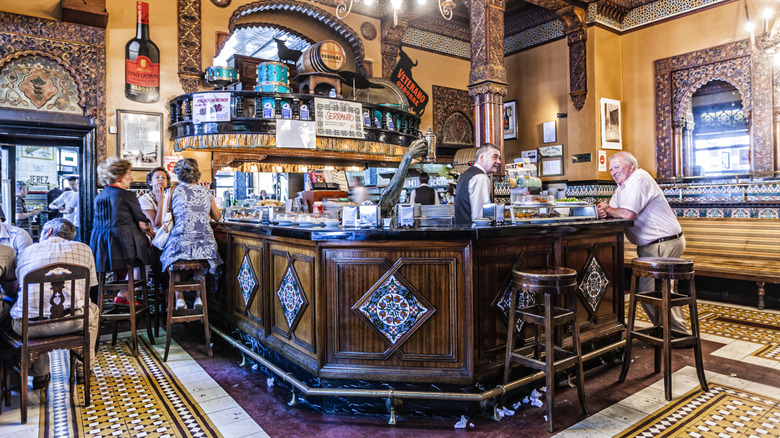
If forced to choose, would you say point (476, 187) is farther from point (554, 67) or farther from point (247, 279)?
point (554, 67)

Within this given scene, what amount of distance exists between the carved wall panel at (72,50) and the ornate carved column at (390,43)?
467cm

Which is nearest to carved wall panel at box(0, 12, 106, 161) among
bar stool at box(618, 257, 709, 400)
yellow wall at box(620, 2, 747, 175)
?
bar stool at box(618, 257, 709, 400)

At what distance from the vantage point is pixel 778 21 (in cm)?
684

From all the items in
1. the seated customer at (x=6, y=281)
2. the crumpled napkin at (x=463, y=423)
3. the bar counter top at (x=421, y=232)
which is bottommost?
the crumpled napkin at (x=463, y=423)

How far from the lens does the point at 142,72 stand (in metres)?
6.36

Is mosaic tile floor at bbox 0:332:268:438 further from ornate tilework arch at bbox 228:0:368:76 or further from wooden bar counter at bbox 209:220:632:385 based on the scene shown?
ornate tilework arch at bbox 228:0:368:76

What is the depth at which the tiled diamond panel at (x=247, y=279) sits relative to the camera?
3879 millimetres

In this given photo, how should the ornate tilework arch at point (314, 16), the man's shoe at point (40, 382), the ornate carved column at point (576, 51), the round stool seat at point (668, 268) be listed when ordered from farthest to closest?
the ornate carved column at point (576, 51) → the ornate tilework arch at point (314, 16) → the man's shoe at point (40, 382) → the round stool seat at point (668, 268)

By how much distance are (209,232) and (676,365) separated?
4244 mm

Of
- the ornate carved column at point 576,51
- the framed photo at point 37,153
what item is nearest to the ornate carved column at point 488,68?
the ornate carved column at point 576,51

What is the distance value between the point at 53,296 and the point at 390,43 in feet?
24.4

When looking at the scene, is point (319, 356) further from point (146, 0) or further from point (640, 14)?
point (640, 14)

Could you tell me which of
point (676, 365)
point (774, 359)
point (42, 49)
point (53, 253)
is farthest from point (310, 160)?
point (774, 359)

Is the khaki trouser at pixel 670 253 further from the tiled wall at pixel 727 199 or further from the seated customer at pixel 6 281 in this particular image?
the seated customer at pixel 6 281
